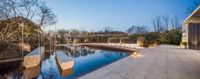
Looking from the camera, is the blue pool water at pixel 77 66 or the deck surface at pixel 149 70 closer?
the deck surface at pixel 149 70

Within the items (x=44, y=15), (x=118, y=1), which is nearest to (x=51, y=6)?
(x=44, y=15)

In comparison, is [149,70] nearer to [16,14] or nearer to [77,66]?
[77,66]

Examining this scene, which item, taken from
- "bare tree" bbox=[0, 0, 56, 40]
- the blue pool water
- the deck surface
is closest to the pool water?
the blue pool water

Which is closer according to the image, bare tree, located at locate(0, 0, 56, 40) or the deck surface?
the deck surface

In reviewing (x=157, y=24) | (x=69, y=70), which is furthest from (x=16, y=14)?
(x=157, y=24)

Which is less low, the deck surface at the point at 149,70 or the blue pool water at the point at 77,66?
the deck surface at the point at 149,70

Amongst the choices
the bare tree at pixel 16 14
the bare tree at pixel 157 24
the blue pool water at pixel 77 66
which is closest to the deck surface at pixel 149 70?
the blue pool water at pixel 77 66

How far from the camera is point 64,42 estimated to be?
27.1 metres

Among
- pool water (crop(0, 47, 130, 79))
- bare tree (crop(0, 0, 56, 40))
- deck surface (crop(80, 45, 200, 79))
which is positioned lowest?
pool water (crop(0, 47, 130, 79))

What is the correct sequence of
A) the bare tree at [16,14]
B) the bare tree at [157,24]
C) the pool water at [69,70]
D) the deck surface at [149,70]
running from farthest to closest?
the bare tree at [157,24] → the bare tree at [16,14] → the pool water at [69,70] → the deck surface at [149,70]

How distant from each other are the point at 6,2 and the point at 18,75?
8.03m

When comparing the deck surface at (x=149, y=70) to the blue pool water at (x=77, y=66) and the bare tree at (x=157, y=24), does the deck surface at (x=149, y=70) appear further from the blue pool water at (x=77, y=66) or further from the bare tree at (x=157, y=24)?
the bare tree at (x=157, y=24)

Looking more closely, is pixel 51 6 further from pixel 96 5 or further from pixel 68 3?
pixel 96 5

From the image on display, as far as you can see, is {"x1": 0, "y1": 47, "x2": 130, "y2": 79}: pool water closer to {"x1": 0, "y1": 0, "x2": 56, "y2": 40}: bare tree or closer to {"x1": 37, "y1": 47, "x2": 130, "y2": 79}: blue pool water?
{"x1": 37, "y1": 47, "x2": 130, "y2": 79}: blue pool water
